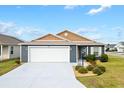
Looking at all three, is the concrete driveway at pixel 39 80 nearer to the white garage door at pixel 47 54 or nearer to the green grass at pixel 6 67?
the green grass at pixel 6 67

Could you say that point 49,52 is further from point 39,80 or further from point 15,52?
point 39,80

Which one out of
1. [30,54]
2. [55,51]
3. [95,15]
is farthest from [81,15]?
[30,54]

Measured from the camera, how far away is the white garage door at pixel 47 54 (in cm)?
3262

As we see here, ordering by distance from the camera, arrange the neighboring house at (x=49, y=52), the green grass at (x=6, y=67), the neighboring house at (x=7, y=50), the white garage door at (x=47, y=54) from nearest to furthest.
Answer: the green grass at (x=6, y=67)
the neighboring house at (x=49, y=52)
the white garage door at (x=47, y=54)
the neighboring house at (x=7, y=50)

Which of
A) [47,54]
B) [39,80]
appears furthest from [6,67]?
[39,80]

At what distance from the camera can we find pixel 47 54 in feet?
107

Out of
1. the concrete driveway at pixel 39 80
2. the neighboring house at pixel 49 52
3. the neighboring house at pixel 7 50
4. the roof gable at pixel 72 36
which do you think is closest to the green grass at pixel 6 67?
the concrete driveway at pixel 39 80

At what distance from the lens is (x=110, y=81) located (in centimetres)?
1712

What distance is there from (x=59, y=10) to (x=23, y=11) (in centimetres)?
435

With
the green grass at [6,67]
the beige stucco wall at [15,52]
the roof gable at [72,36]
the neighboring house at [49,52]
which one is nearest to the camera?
the green grass at [6,67]
